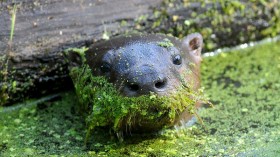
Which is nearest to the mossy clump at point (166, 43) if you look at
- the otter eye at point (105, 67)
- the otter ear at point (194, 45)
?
the otter ear at point (194, 45)

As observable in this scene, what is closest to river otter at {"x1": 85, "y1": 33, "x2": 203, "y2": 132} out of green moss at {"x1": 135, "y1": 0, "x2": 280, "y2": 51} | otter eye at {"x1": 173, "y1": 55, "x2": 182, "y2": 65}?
otter eye at {"x1": 173, "y1": 55, "x2": 182, "y2": 65}

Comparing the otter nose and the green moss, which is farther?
the green moss

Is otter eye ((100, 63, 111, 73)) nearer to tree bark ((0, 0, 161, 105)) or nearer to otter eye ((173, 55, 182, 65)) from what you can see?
otter eye ((173, 55, 182, 65))

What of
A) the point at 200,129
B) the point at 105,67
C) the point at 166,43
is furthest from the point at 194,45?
the point at 105,67

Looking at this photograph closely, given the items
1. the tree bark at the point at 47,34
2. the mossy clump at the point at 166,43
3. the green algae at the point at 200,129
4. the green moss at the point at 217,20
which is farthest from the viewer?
the green moss at the point at 217,20

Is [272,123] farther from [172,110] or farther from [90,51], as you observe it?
[90,51]

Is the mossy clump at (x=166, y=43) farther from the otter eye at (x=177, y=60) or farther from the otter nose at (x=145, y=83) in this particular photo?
the otter nose at (x=145, y=83)

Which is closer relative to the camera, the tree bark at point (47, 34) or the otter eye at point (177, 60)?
the otter eye at point (177, 60)
